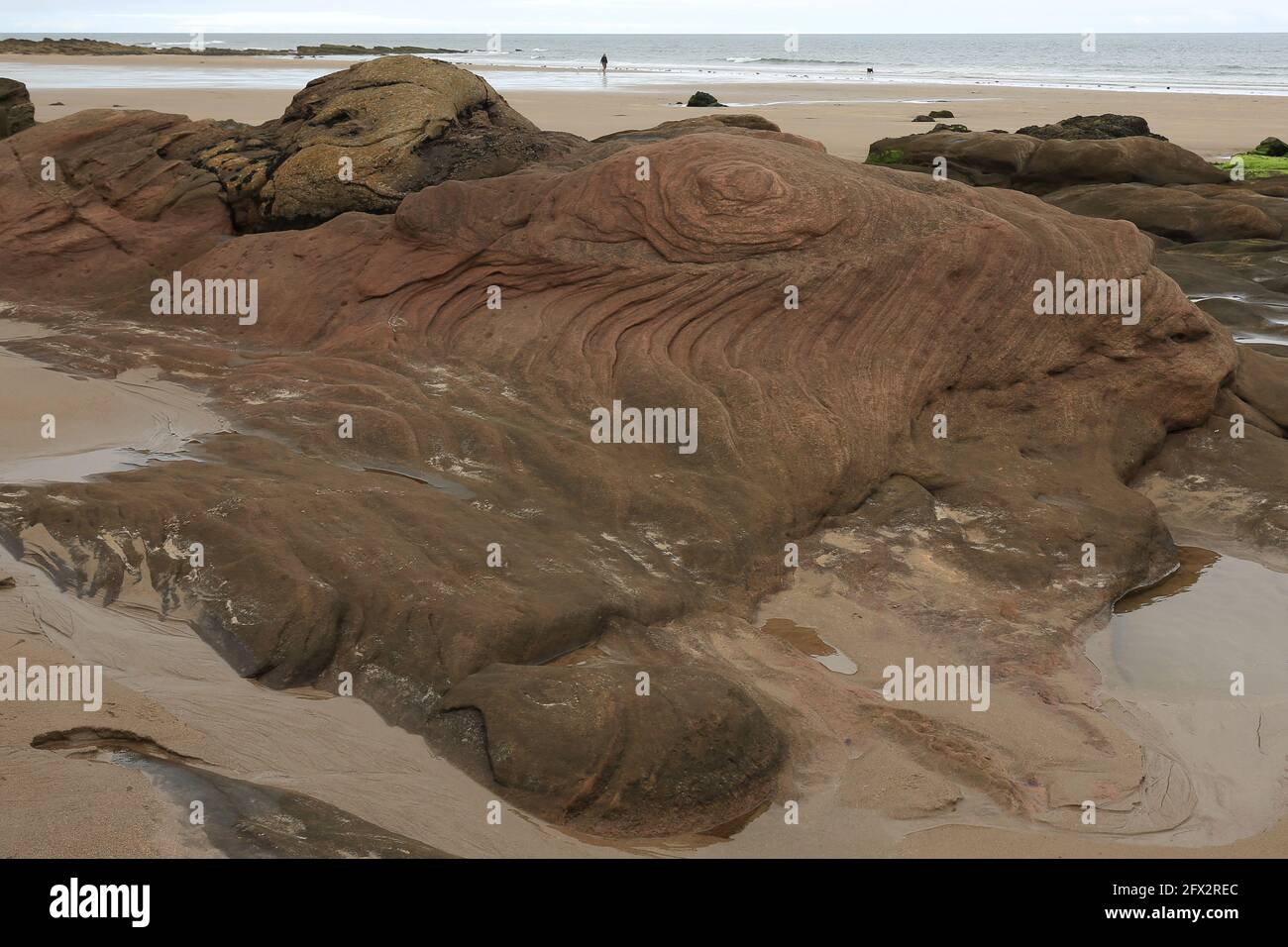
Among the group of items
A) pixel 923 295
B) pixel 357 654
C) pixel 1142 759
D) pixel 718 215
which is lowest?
pixel 1142 759

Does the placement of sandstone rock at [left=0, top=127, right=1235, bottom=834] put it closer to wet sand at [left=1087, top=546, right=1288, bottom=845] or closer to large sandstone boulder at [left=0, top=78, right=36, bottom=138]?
wet sand at [left=1087, top=546, right=1288, bottom=845]

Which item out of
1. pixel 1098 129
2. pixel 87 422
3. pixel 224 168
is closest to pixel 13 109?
pixel 224 168

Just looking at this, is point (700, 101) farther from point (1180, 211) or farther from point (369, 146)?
point (369, 146)

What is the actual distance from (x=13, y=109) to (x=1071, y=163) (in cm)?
1575

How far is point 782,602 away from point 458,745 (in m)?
2.21

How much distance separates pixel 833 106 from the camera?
3866cm

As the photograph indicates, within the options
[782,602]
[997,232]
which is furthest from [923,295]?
[782,602]

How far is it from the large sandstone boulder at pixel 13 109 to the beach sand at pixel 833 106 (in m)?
8.40

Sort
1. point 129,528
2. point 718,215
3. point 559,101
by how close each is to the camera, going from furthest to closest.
Answer: point 559,101
point 718,215
point 129,528

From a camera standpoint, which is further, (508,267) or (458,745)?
(508,267)

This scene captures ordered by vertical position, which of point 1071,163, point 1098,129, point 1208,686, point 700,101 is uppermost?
point 700,101

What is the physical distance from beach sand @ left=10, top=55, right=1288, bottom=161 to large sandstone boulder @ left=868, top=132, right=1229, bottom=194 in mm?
5945

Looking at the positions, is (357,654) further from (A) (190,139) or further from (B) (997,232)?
(A) (190,139)

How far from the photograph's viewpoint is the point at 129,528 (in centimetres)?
571
